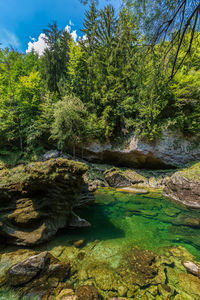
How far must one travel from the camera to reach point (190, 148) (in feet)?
36.6

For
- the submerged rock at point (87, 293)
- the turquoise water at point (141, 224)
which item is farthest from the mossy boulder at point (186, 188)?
→ the submerged rock at point (87, 293)

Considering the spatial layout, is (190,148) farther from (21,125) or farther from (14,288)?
(21,125)

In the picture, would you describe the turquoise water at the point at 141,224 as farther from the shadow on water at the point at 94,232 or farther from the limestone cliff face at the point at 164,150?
the limestone cliff face at the point at 164,150

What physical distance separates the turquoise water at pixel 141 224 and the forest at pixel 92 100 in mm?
5999

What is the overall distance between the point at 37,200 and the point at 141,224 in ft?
14.2

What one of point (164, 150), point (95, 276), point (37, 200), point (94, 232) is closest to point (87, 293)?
point (95, 276)

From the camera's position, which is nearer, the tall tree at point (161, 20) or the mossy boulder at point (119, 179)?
the tall tree at point (161, 20)

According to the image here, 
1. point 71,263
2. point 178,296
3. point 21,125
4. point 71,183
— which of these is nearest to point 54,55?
point 21,125

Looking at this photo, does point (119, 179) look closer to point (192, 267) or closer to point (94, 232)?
point (94, 232)

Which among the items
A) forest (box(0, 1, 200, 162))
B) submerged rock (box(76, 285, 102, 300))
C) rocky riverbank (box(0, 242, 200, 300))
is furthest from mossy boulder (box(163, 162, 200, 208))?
submerged rock (box(76, 285, 102, 300))

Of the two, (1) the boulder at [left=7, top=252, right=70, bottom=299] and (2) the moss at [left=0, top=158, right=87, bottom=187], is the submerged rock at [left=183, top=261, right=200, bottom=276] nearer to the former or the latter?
(1) the boulder at [left=7, top=252, right=70, bottom=299]

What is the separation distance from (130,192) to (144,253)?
5.58m

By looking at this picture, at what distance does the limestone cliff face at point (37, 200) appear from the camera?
136 inches

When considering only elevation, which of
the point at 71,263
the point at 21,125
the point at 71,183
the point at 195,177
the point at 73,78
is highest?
the point at 73,78
